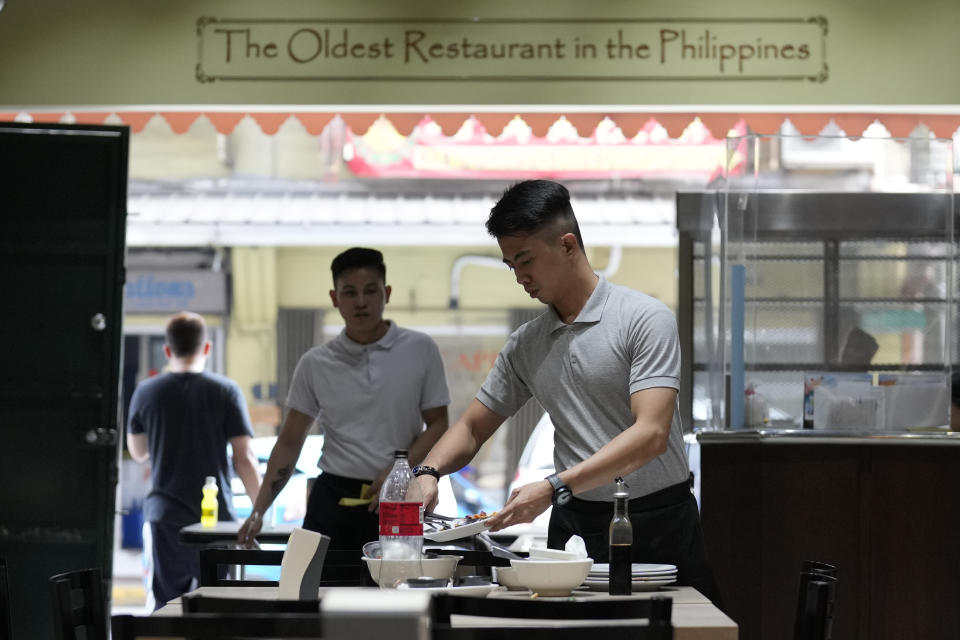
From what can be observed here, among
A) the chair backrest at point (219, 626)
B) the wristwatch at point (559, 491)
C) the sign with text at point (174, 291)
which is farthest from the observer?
the sign with text at point (174, 291)

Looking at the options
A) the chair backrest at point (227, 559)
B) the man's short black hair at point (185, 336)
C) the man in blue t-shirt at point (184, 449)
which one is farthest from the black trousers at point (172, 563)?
the chair backrest at point (227, 559)

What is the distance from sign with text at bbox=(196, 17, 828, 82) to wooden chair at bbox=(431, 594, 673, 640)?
134 inches

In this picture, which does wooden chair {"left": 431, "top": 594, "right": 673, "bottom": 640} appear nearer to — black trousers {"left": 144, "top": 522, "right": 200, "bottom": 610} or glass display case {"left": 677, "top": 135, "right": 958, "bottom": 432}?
glass display case {"left": 677, "top": 135, "right": 958, "bottom": 432}

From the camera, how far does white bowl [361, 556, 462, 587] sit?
8.06 feet

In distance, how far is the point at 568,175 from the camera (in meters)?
10.4

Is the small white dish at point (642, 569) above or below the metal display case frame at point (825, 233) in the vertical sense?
below

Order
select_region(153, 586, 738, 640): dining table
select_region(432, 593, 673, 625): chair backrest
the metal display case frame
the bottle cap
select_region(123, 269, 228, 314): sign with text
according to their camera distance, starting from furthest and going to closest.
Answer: select_region(123, 269, 228, 314): sign with text < the metal display case frame < the bottle cap < select_region(153, 586, 738, 640): dining table < select_region(432, 593, 673, 625): chair backrest

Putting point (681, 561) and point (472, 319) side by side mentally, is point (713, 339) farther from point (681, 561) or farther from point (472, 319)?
point (472, 319)

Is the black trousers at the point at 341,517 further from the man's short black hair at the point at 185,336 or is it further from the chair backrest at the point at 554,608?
the chair backrest at the point at 554,608

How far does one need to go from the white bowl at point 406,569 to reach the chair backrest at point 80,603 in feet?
1.77

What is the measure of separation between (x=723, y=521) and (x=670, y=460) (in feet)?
6.35

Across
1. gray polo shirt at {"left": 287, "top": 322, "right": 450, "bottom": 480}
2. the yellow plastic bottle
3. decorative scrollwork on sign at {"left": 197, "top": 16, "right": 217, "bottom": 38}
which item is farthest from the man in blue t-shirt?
decorative scrollwork on sign at {"left": 197, "top": 16, "right": 217, "bottom": 38}

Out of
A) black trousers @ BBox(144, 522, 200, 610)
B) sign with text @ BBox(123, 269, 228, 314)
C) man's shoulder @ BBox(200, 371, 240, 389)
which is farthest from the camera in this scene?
sign with text @ BBox(123, 269, 228, 314)

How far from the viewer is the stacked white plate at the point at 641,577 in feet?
8.32
